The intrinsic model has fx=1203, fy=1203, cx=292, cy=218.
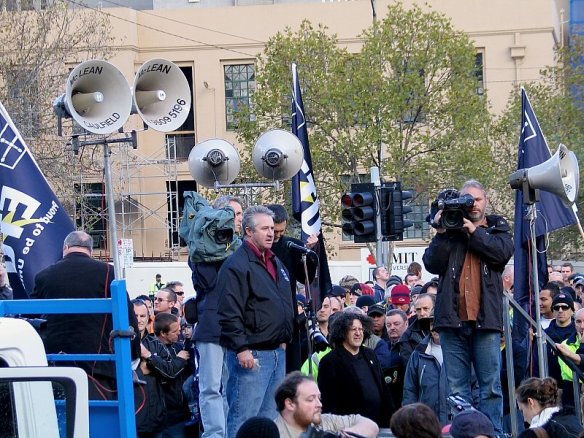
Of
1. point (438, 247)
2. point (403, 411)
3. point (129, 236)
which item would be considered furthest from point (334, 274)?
point (403, 411)

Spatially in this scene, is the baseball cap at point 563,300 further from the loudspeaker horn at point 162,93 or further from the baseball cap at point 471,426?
the baseball cap at point 471,426

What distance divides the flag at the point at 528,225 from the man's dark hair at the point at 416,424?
3.57 metres

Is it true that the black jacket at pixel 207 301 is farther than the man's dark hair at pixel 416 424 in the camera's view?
Yes

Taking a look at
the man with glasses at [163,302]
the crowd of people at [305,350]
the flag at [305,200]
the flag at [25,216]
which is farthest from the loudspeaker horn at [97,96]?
the flag at [305,200]

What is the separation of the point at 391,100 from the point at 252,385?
85.5 ft

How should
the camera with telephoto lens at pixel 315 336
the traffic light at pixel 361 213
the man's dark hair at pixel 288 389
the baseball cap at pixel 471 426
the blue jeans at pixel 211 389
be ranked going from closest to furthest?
the baseball cap at pixel 471 426 → the man's dark hair at pixel 288 389 → the blue jeans at pixel 211 389 → the camera with telephoto lens at pixel 315 336 → the traffic light at pixel 361 213

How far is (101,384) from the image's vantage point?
Answer: 5.98 metres

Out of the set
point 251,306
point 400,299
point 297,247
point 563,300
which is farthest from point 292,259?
point 400,299

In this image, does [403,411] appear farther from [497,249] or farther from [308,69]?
[308,69]

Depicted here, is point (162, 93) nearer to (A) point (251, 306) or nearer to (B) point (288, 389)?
(A) point (251, 306)

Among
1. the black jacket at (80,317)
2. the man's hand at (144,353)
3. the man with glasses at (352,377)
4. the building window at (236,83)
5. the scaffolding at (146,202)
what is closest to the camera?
the black jacket at (80,317)

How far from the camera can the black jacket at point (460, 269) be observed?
28.1ft

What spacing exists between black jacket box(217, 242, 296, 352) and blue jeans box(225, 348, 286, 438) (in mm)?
100

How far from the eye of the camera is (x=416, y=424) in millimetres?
6402
